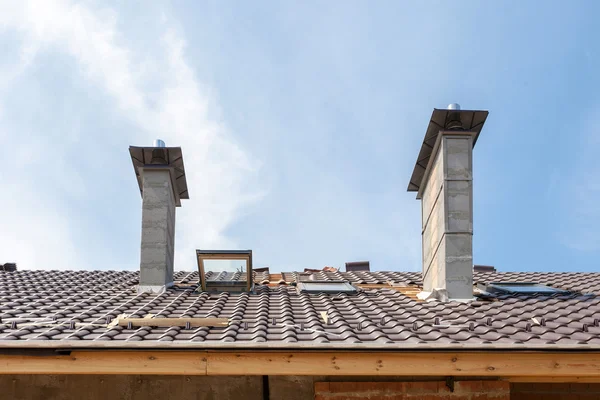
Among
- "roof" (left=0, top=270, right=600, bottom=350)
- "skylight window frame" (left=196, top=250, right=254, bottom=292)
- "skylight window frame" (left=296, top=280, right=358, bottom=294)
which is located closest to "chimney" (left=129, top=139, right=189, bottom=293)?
"roof" (left=0, top=270, right=600, bottom=350)

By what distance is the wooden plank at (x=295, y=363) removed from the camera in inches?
206

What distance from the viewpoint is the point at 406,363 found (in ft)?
17.4

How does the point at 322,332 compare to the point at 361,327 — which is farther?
the point at 361,327

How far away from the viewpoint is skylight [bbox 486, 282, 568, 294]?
28.8 ft

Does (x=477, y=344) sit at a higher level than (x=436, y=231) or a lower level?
lower

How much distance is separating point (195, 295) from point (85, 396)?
2706 mm

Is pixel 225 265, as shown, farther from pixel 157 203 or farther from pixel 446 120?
pixel 446 120

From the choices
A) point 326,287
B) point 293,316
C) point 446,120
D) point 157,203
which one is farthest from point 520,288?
point 157,203

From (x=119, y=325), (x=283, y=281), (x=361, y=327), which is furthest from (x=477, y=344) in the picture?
(x=283, y=281)

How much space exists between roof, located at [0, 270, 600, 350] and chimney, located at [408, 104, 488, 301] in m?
0.45

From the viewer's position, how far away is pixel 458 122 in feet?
29.2

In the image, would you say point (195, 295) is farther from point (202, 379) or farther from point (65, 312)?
point (202, 379)

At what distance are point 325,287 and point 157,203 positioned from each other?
9.52 ft

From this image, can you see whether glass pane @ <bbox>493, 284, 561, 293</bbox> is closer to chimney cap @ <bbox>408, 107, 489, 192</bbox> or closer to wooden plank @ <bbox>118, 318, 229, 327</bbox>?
chimney cap @ <bbox>408, 107, 489, 192</bbox>
